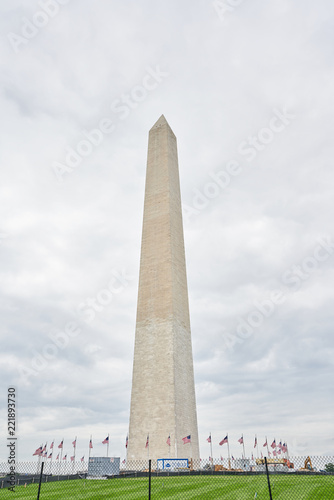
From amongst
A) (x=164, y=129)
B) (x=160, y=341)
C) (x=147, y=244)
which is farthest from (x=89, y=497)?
(x=164, y=129)

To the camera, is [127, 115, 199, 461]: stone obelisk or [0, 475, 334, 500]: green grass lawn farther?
[127, 115, 199, 461]: stone obelisk

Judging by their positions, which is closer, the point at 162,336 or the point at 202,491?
the point at 202,491

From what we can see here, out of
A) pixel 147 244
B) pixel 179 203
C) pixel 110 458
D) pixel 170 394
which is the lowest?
pixel 110 458

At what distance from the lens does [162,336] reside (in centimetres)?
3994

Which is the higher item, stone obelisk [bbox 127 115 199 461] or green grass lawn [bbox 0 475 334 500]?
stone obelisk [bbox 127 115 199 461]

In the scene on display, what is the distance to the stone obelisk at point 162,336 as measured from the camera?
3647cm

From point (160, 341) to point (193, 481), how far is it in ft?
53.8

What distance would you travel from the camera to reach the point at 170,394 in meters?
36.8

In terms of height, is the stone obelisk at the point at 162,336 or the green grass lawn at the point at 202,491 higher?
the stone obelisk at the point at 162,336

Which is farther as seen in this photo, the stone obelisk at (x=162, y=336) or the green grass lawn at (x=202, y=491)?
the stone obelisk at (x=162, y=336)

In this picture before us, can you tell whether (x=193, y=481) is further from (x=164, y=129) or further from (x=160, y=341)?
(x=164, y=129)

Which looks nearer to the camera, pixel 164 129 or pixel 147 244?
pixel 147 244

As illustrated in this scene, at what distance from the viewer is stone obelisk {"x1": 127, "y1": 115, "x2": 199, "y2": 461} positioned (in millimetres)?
36469

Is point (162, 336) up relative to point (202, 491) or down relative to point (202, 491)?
up
